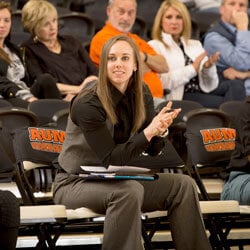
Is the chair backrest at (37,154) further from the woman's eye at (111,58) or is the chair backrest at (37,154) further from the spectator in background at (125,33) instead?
the spectator in background at (125,33)

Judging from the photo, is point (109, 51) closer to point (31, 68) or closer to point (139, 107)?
point (139, 107)

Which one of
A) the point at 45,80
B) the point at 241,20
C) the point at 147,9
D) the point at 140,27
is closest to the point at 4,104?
the point at 45,80

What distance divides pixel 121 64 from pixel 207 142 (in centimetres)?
90

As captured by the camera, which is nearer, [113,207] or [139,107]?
[113,207]

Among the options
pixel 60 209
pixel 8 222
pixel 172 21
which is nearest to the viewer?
pixel 8 222

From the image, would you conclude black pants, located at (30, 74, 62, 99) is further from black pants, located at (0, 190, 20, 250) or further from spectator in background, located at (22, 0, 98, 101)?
black pants, located at (0, 190, 20, 250)

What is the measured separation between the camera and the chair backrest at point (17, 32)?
7273 millimetres

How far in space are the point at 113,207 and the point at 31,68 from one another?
7.73ft

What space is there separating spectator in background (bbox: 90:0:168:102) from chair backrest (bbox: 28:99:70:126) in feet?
3.69

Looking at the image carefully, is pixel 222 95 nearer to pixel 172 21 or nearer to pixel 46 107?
pixel 172 21

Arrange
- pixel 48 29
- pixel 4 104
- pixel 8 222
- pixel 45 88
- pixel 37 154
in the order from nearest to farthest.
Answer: pixel 8 222 → pixel 37 154 → pixel 4 104 → pixel 45 88 → pixel 48 29

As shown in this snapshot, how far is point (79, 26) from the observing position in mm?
7844

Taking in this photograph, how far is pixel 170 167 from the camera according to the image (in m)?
5.25

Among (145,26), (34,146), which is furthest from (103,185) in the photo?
(145,26)
